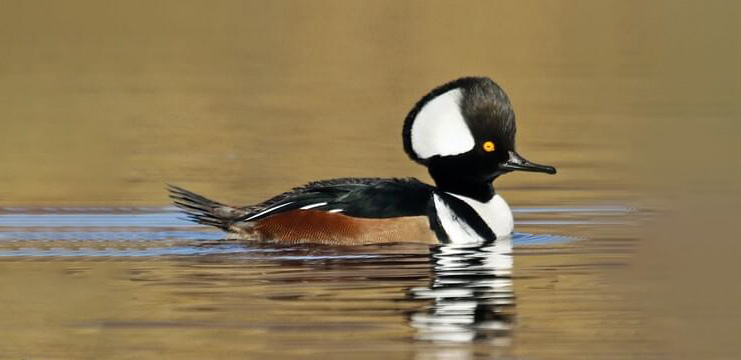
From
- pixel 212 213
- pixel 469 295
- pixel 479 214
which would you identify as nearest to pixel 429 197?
pixel 479 214

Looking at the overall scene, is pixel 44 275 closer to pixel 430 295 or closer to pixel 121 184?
pixel 430 295

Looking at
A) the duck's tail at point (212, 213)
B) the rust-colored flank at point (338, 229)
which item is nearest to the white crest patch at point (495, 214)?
the rust-colored flank at point (338, 229)

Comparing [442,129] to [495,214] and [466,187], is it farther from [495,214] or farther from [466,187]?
[495,214]

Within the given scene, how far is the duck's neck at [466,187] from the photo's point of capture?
1307 centimetres

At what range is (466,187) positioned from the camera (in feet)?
43.0

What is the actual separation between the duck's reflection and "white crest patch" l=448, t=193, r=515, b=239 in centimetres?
11

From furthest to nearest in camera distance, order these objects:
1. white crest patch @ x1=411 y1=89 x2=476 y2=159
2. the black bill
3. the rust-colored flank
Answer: the black bill
white crest patch @ x1=411 y1=89 x2=476 y2=159
the rust-colored flank

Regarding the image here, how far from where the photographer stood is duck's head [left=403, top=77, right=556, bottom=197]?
41.4 ft

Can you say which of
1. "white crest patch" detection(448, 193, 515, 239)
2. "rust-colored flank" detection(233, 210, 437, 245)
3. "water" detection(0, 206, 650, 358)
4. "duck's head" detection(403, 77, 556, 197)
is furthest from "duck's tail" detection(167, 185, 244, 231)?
"white crest patch" detection(448, 193, 515, 239)

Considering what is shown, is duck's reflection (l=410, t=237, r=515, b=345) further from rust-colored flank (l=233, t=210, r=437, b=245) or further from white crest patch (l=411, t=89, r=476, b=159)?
white crest patch (l=411, t=89, r=476, b=159)

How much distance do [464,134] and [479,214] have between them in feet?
1.95

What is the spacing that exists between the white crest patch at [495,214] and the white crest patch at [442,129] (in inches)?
16.2

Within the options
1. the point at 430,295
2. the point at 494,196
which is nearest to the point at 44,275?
the point at 430,295

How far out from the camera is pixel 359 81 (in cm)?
2655
